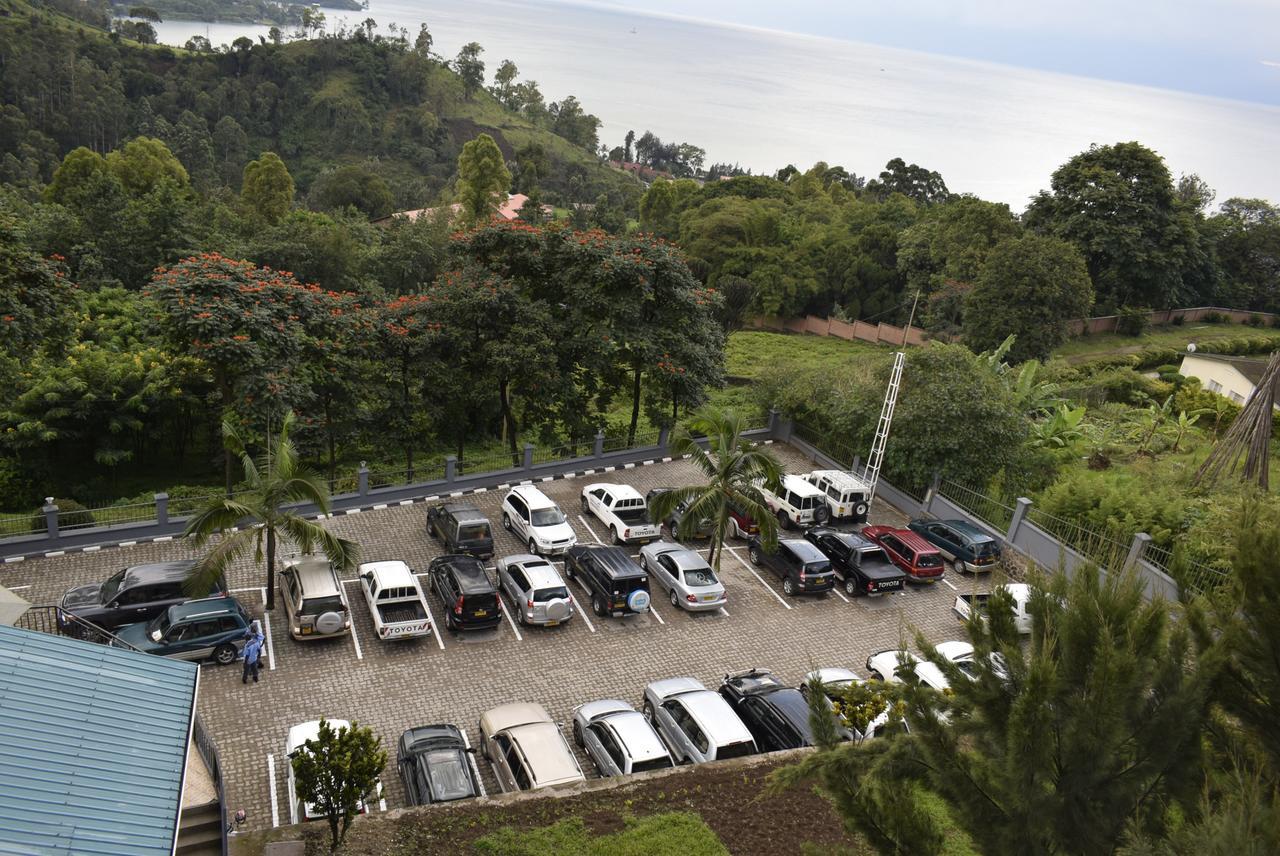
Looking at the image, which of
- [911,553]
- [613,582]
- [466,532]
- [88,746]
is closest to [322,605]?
[466,532]

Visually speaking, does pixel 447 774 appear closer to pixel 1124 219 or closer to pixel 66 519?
pixel 66 519

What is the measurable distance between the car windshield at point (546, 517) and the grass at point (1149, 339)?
33.2m

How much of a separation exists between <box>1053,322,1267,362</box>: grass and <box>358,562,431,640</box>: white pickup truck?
37616mm

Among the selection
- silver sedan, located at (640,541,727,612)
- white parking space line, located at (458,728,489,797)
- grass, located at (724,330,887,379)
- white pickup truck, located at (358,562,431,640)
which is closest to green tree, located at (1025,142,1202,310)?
grass, located at (724,330,887,379)

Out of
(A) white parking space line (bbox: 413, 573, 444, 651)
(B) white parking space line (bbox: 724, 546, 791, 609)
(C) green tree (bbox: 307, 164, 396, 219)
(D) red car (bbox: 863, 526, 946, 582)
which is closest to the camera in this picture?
(A) white parking space line (bbox: 413, 573, 444, 651)

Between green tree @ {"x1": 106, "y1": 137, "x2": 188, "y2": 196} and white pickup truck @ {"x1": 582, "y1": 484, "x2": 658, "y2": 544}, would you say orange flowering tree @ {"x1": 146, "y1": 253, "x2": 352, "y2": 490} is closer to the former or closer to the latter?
white pickup truck @ {"x1": 582, "y1": 484, "x2": 658, "y2": 544}

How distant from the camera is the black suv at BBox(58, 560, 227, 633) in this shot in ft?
49.5

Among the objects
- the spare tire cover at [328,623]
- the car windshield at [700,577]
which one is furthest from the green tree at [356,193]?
the spare tire cover at [328,623]

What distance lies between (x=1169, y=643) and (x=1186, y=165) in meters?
211

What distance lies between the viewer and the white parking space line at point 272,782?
1213 centimetres

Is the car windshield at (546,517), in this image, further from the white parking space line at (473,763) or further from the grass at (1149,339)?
the grass at (1149,339)

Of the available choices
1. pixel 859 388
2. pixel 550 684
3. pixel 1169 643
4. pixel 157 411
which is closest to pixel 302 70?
pixel 157 411

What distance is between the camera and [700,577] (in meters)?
18.7

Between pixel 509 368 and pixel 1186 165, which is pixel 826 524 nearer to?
pixel 509 368
